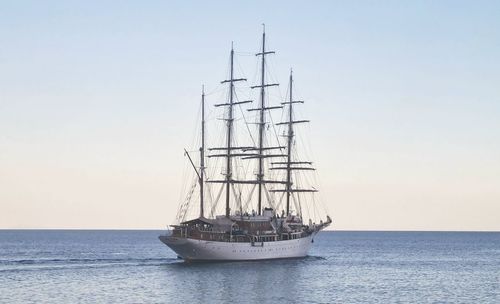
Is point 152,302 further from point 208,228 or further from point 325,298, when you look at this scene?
point 208,228

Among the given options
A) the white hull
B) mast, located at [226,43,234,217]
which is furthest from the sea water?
mast, located at [226,43,234,217]

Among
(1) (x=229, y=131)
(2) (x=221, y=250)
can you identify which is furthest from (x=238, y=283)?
(1) (x=229, y=131)

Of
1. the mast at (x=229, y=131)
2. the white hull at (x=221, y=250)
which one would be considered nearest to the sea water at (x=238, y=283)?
the white hull at (x=221, y=250)

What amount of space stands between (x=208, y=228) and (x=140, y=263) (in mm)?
16899

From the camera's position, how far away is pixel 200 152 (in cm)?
12950

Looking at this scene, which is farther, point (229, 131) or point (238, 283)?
point (229, 131)

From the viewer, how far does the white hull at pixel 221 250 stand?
398 ft

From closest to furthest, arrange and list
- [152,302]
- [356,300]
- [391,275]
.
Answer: [152,302] < [356,300] < [391,275]

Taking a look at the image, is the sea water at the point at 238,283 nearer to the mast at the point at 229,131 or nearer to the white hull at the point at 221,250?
the white hull at the point at 221,250

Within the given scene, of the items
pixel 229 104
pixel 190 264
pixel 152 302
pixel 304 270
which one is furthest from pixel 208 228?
pixel 152 302

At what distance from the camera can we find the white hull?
121438 millimetres

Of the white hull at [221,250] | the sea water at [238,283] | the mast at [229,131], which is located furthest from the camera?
the mast at [229,131]

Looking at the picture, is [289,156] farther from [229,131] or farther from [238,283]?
[238,283]

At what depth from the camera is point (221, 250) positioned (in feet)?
404
